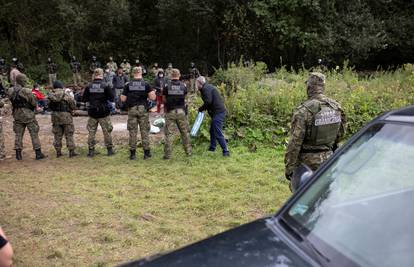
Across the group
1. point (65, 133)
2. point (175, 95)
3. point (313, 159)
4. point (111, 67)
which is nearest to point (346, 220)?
point (313, 159)

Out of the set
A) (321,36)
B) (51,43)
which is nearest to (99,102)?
(321,36)

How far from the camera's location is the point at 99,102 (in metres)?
9.78

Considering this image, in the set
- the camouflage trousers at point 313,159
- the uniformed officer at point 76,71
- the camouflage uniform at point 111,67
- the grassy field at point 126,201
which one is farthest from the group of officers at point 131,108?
the uniformed officer at point 76,71

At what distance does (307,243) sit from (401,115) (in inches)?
35.5

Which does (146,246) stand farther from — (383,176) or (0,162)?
(0,162)

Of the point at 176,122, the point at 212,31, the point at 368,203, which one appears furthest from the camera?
the point at 212,31

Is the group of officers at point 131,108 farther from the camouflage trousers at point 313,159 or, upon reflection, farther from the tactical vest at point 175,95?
the camouflage trousers at point 313,159

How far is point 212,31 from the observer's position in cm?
3200

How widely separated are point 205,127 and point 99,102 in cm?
246

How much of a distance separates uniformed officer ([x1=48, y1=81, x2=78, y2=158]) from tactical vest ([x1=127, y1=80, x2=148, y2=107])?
1.41 metres

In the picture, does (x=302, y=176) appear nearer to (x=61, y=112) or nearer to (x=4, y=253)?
(x=4, y=253)

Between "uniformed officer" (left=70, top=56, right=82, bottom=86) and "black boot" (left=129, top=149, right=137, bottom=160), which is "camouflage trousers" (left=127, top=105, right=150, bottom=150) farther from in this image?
"uniformed officer" (left=70, top=56, right=82, bottom=86)

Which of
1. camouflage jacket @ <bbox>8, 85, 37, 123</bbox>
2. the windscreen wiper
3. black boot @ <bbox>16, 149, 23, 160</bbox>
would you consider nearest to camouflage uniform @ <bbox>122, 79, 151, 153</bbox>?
camouflage jacket @ <bbox>8, 85, 37, 123</bbox>

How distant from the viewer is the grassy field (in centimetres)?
526
